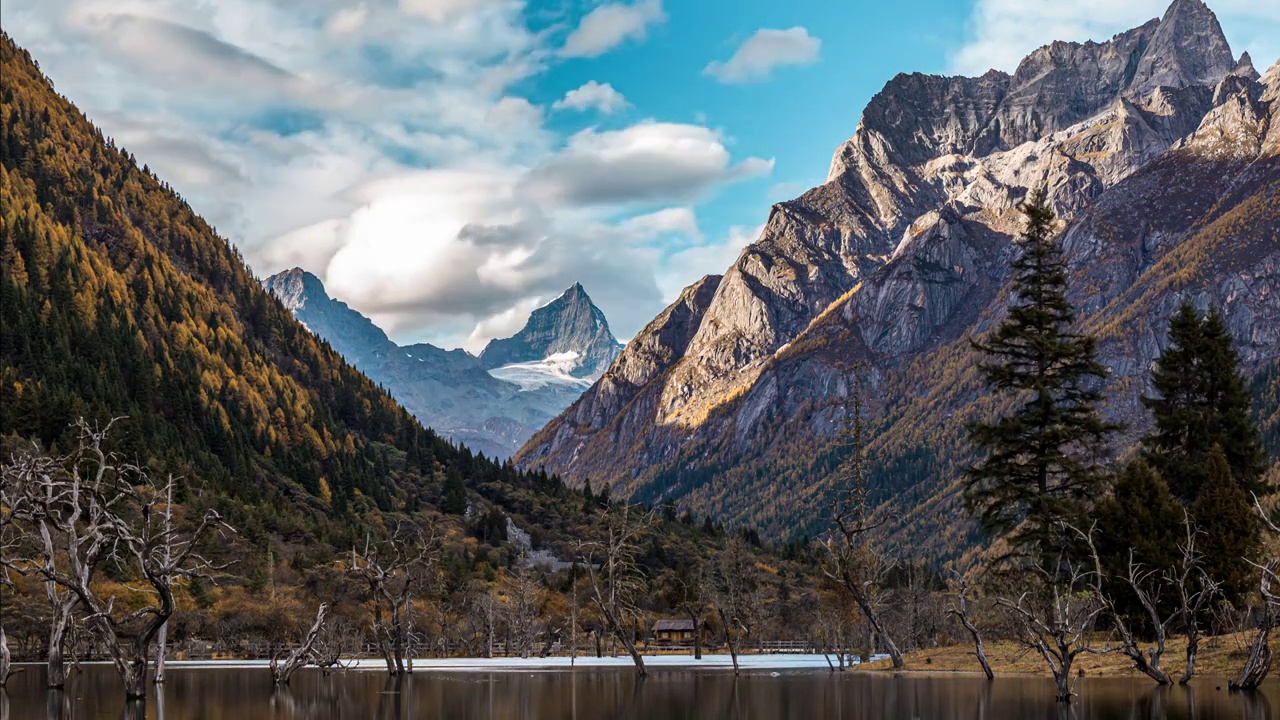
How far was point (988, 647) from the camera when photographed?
75688 mm

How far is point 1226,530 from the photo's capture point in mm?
63312

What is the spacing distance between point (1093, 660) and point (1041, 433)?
41.9 feet

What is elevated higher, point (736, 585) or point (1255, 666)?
point (1255, 666)

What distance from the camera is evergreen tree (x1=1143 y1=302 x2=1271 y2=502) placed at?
76.3m

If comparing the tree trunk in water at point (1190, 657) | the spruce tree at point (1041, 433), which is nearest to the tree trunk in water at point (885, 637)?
the spruce tree at point (1041, 433)

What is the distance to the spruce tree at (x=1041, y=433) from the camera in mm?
66062

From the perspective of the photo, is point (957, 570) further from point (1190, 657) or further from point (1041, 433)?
point (1190, 657)

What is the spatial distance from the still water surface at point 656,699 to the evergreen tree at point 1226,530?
1161cm

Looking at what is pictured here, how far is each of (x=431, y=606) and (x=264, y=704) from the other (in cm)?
10359

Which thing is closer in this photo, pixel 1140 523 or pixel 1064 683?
pixel 1064 683

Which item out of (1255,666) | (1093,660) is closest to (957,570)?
(1093,660)

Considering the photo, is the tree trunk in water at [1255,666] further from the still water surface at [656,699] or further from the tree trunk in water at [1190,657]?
the tree trunk in water at [1190,657]

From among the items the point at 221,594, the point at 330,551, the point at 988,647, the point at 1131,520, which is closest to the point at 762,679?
the point at 988,647

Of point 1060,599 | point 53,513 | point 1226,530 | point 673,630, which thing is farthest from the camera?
point 673,630
